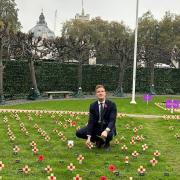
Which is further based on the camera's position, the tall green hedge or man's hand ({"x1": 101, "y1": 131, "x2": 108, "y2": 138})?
the tall green hedge

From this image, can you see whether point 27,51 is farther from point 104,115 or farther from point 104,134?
point 104,134

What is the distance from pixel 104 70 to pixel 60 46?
4.05 metres

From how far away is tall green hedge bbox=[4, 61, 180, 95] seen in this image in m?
29.5

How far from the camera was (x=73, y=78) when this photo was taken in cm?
3472

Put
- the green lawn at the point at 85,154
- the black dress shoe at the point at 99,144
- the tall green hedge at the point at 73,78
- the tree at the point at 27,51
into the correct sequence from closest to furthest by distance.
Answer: the green lawn at the point at 85,154
the black dress shoe at the point at 99,144
the tall green hedge at the point at 73,78
the tree at the point at 27,51

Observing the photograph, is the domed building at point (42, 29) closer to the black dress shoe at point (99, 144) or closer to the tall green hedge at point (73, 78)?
the tall green hedge at point (73, 78)

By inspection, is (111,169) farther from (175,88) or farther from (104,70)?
(175,88)

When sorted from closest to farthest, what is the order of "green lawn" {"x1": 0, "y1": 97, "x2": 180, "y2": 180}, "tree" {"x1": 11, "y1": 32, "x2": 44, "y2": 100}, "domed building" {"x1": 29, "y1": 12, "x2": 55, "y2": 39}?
"green lawn" {"x1": 0, "y1": 97, "x2": 180, "y2": 180} → "tree" {"x1": 11, "y1": 32, "x2": 44, "y2": 100} → "domed building" {"x1": 29, "y1": 12, "x2": 55, "y2": 39}

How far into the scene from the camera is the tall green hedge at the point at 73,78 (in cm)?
2953

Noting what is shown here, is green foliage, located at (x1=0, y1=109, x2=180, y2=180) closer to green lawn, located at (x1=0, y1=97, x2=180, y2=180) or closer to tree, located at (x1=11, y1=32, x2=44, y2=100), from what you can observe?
green lawn, located at (x1=0, y1=97, x2=180, y2=180)

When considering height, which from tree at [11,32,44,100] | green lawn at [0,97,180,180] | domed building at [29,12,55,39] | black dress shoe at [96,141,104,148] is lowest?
green lawn at [0,97,180,180]

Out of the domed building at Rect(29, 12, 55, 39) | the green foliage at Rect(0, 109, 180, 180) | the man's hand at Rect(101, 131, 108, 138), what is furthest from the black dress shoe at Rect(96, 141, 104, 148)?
the domed building at Rect(29, 12, 55, 39)

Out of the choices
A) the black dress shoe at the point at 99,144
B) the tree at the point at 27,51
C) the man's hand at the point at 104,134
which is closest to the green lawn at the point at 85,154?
the black dress shoe at the point at 99,144

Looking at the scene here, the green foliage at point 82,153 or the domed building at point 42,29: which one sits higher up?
the domed building at point 42,29
